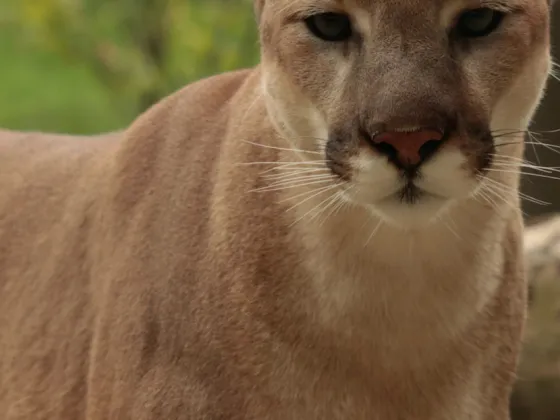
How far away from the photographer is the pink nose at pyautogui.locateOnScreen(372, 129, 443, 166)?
1073 mm

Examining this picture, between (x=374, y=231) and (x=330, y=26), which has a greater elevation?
(x=330, y=26)

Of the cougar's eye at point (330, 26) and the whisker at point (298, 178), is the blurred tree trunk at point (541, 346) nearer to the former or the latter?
the whisker at point (298, 178)

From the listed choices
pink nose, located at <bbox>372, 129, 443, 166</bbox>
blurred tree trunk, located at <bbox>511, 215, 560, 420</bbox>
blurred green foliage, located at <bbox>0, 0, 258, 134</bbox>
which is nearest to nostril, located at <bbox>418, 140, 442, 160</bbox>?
pink nose, located at <bbox>372, 129, 443, 166</bbox>

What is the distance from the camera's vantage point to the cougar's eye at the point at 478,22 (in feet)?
3.80

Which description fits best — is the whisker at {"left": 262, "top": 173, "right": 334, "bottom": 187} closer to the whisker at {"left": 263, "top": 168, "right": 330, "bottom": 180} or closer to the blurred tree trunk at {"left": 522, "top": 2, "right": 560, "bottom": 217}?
the whisker at {"left": 263, "top": 168, "right": 330, "bottom": 180}

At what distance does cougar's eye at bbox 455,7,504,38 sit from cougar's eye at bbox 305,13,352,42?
0.13m

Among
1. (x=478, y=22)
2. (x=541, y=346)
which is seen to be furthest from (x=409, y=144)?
(x=541, y=346)

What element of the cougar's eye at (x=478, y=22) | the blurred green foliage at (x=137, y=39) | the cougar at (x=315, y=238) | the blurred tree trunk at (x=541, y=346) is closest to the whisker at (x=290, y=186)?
the cougar at (x=315, y=238)

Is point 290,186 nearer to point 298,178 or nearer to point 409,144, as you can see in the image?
point 298,178

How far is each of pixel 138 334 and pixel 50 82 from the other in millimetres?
3045

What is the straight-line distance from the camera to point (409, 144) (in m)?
1.08

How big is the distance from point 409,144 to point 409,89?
0.06 m

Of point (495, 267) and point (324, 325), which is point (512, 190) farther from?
point (324, 325)

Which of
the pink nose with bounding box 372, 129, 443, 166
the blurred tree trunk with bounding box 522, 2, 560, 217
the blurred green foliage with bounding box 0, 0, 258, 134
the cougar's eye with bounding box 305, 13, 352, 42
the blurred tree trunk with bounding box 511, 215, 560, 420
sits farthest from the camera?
the blurred green foliage with bounding box 0, 0, 258, 134
